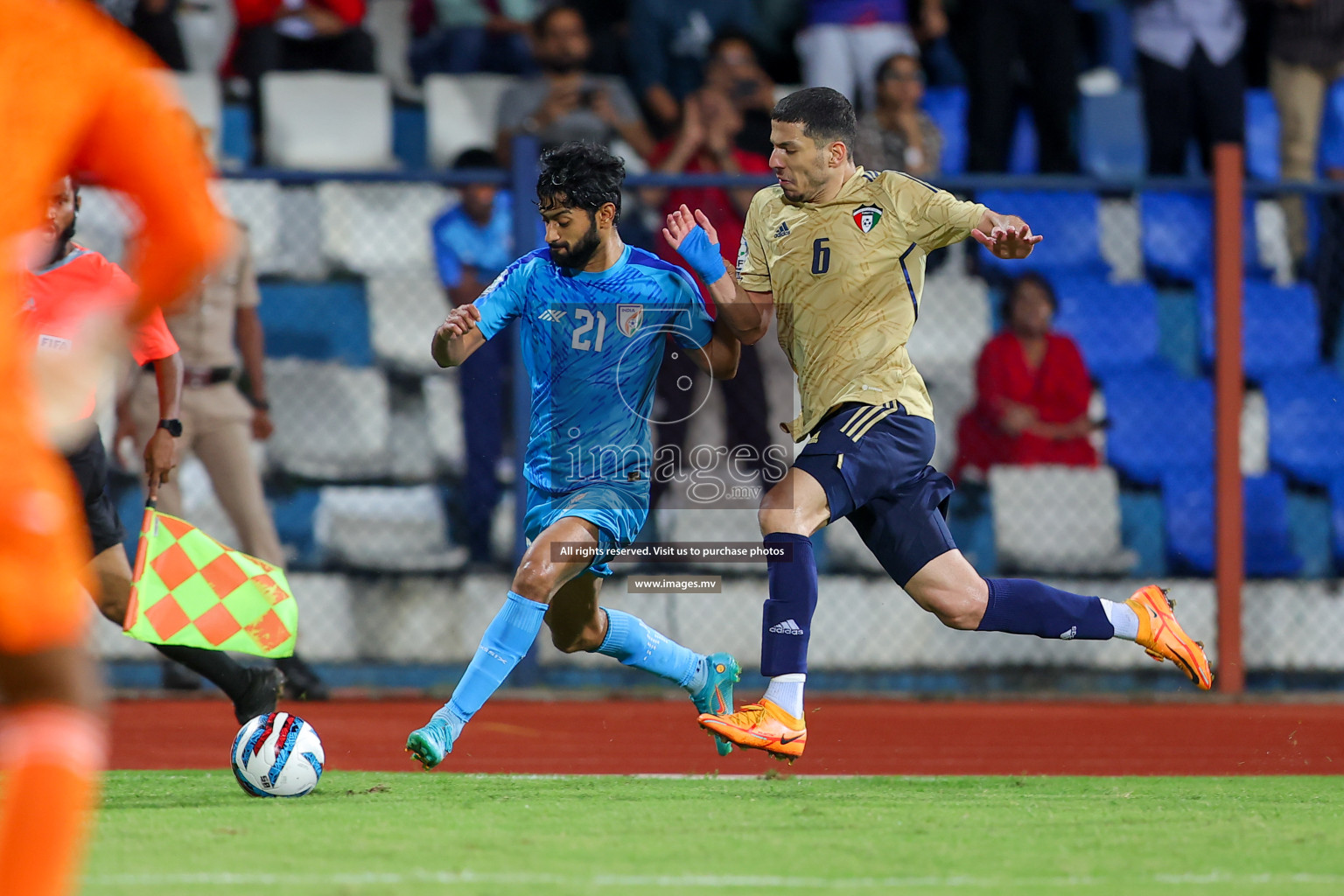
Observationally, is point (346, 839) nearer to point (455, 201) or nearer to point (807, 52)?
point (455, 201)

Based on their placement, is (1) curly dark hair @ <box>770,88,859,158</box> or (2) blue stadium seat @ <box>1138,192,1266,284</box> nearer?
(1) curly dark hair @ <box>770,88,859,158</box>

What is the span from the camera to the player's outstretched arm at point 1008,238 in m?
5.34

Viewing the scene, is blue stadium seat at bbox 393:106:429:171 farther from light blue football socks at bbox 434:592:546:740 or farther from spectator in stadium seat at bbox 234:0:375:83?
light blue football socks at bbox 434:592:546:740

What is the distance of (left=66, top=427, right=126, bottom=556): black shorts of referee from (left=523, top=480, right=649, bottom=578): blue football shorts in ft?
4.89

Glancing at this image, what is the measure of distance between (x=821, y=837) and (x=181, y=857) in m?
1.57

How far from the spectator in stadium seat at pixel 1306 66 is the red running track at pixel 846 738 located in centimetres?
394

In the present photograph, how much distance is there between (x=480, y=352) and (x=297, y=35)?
2.81m

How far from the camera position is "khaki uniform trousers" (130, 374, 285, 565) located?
858cm

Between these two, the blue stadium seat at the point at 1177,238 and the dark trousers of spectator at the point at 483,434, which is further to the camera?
the blue stadium seat at the point at 1177,238

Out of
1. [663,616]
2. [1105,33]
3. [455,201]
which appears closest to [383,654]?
[663,616]

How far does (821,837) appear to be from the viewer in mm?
4422

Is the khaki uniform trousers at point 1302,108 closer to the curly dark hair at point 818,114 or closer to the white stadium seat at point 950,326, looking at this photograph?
the white stadium seat at point 950,326

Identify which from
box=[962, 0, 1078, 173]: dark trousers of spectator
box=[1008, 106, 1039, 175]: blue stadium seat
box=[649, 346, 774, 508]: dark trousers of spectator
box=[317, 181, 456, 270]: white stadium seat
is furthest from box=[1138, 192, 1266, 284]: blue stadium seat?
box=[317, 181, 456, 270]: white stadium seat

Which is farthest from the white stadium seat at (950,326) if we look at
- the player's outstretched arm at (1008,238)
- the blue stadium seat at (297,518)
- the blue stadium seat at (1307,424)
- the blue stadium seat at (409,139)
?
the player's outstretched arm at (1008,238)
